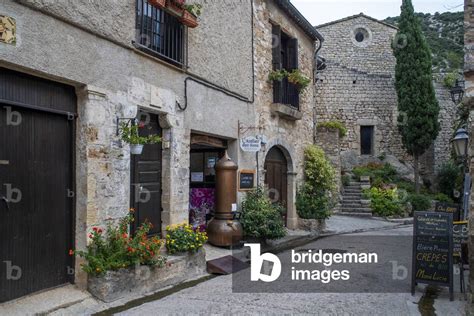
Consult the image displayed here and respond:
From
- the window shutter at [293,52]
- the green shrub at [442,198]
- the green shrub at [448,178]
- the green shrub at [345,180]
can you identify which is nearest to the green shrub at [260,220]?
the window shutter at [293,52]

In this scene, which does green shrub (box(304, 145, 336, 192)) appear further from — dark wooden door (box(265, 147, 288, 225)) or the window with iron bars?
the window with iron bars

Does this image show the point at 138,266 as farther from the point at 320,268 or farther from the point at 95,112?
the point at 320,268

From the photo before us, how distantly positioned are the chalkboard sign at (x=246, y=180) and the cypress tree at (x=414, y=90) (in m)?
11.6

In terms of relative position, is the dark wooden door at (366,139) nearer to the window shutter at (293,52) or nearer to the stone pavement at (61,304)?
the window shutter at (293,52)

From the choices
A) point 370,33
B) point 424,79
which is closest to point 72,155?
Result: point 424,79

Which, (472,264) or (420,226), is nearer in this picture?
(472,264)

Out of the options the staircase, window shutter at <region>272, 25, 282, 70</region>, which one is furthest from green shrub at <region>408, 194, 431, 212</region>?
window shutter at <region>272, 25, 282, 70</region>

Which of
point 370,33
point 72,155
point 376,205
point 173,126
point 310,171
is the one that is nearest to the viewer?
point 72,155

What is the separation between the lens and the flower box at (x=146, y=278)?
5.19 m

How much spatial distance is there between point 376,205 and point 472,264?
1219 centimetres

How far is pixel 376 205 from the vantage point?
16500 millimetres

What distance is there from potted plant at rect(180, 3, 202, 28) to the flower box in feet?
12.2

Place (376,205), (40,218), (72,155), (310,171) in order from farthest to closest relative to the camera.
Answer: (376,205), (310,171), (72,155), (40,218)

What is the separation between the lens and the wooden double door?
4.60 meters
